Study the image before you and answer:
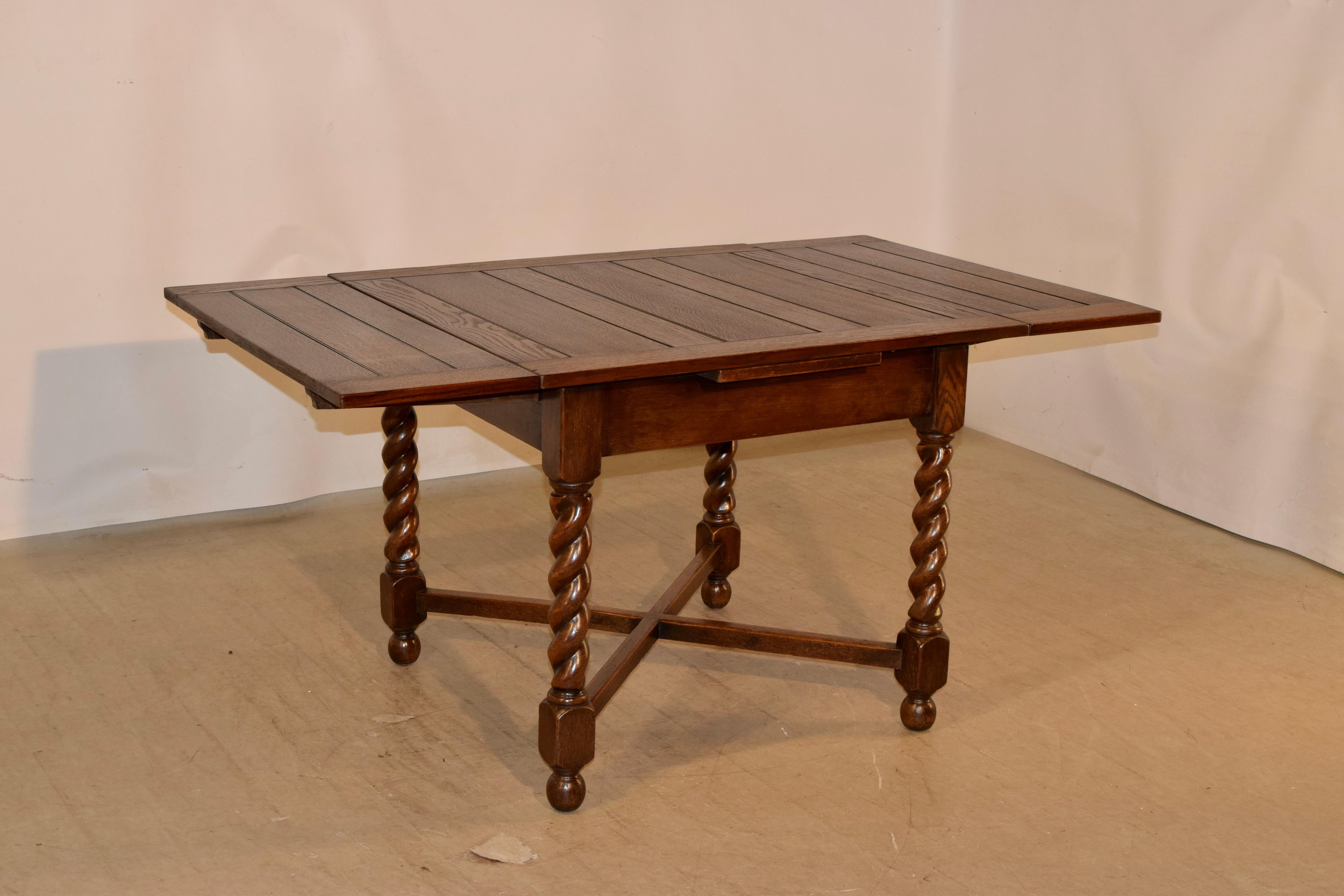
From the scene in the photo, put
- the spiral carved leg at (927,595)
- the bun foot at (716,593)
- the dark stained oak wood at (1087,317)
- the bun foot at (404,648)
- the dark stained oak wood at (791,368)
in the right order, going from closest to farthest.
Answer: the dark stained oak wood at (791,368) → the dark stained oak wood at (1087,317) → the spiral carved leg at (927,595) → the bun foot at (404,648) → the bun foot at (716,593)

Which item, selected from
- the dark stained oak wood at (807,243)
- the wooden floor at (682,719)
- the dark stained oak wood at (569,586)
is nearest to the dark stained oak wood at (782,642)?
the wooden floor at (682,719)

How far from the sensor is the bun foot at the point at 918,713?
273 cm

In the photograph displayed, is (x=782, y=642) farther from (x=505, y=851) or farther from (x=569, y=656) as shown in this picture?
(x=505, y=851)

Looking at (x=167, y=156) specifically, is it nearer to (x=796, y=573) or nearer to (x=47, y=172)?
(x=47, y=172)

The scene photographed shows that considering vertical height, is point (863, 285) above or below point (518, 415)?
above

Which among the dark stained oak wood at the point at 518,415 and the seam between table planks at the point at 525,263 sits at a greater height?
the seam between table planks at the point at 525,263

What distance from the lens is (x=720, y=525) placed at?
10.6ft

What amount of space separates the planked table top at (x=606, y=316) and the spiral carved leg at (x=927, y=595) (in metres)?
0.27

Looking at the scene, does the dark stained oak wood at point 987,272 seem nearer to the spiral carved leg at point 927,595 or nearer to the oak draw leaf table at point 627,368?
the oak draw leaf table at point 627,368

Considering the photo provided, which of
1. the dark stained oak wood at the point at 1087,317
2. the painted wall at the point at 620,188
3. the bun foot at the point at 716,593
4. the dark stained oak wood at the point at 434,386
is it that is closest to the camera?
the dark stained oak wood at the point at 434,386

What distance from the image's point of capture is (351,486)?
4125mm

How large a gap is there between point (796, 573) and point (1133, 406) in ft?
4.58

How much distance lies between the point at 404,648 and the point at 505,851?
30.0 inches

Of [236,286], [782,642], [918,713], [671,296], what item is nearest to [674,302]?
[671,296]
